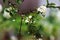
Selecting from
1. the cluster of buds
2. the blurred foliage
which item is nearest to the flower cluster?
the blurred foliage

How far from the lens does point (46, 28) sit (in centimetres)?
113

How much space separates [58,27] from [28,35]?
0.24m

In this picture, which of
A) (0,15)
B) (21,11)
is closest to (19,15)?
(21,11)

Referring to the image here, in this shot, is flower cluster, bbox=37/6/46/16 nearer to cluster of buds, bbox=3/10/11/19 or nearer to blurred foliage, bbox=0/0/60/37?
blurred foliage, bbox=0/0/60/37

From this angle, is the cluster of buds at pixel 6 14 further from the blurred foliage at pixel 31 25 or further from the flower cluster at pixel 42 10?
the flower cluster at pixel 42 10

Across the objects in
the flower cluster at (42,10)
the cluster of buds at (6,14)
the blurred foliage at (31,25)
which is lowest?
the blurred foliage at (31,25)

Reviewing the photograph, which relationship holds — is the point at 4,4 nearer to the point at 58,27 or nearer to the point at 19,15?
the point at 19,15

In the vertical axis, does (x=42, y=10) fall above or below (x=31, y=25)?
A: above

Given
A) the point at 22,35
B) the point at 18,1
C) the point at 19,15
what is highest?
the point at 18,1

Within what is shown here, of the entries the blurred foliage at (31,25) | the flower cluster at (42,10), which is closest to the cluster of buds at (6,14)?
the blurred foliage at (31,25)

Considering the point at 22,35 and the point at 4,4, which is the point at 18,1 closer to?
the point at 4,4

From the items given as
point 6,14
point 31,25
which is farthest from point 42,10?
point 6,14

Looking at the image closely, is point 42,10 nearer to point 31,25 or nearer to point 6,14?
point 31,25

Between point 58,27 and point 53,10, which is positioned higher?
point 53,10
